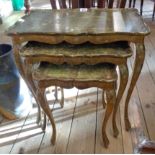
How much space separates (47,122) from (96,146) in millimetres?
434

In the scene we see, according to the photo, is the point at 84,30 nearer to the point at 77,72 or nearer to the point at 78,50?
the point at 78,50

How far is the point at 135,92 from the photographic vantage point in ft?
6.84

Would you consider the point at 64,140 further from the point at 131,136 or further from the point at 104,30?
the point at 104,30

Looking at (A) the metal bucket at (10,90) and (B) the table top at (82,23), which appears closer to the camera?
(B) the table top at (82,23)

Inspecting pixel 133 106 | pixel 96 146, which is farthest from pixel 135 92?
pixel 96 146

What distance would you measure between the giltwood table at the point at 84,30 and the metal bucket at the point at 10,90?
0.30 metres

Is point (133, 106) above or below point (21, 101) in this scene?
below

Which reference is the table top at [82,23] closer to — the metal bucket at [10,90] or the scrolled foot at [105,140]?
the metal bucket at [10,90]

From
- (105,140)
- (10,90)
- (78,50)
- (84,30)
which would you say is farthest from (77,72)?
(10,90)

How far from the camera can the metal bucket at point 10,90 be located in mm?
1680

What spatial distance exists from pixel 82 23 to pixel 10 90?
2.49 ft

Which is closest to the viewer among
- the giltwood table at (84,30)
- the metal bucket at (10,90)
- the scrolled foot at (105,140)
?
the giltwood table at (84,30)

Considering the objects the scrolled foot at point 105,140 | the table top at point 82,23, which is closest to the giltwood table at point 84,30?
the table top at point 82,23

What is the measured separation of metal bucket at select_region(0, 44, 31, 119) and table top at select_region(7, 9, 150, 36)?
1.18 ft
